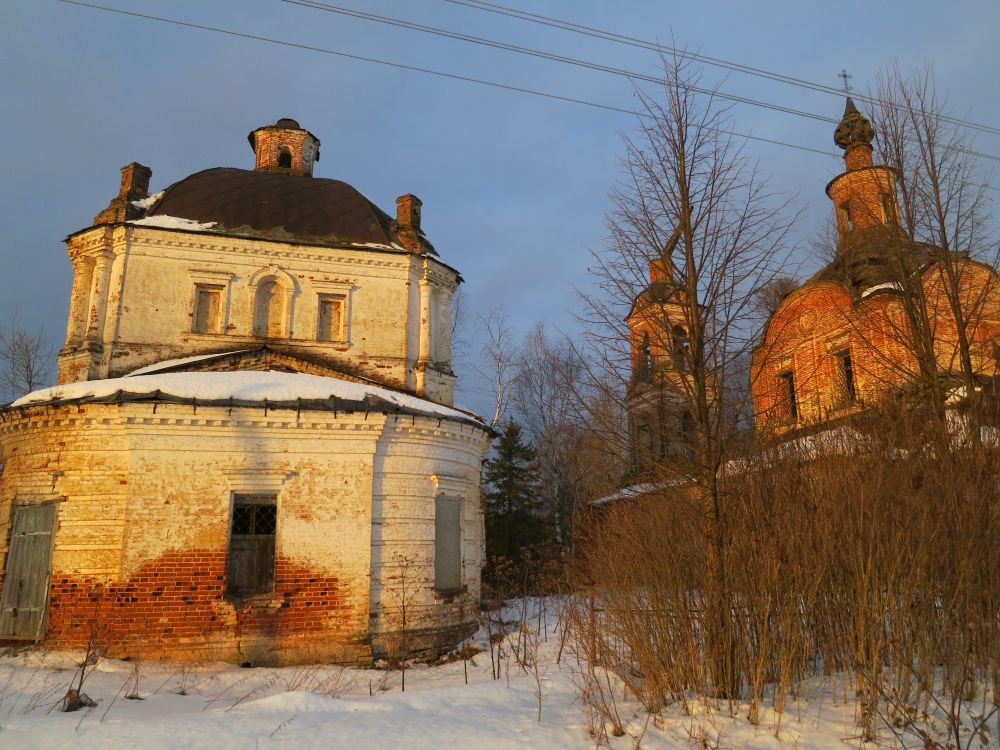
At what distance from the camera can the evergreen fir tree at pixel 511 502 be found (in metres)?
26.0

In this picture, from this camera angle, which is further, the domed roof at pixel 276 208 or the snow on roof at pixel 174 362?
the domed roof at pixel 276 208

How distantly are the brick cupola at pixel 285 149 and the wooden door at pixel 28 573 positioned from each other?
11.2m

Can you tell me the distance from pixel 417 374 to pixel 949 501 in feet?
36.7

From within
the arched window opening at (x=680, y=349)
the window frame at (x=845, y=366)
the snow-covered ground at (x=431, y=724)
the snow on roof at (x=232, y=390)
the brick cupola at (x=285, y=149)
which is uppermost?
the brick cupola at (x=285, y=149)

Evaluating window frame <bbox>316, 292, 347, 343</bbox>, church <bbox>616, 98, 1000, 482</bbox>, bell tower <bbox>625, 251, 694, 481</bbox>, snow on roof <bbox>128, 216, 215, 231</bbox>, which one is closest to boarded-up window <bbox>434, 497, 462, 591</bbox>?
church <bbox>616, 98, 1000, 482</bbox>

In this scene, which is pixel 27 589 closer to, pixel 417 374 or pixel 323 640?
pixel 323 640

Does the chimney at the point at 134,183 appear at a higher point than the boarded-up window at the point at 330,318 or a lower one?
higher

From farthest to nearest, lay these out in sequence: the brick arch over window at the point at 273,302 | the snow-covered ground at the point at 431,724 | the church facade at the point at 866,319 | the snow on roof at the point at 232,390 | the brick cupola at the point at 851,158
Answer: the brick cupola at the point at 851,158 < the brick arch over window at the point at 273,302 < the snow on roof at the point at 232,390 < the church facade at the point at 866,319 < the snow-covered ground at the point at 431,724

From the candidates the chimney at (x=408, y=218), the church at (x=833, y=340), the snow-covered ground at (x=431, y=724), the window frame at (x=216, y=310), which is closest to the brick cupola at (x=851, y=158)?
the church at (x=833, y=340)

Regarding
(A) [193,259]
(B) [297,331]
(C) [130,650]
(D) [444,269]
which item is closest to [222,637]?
(C) [130,650]

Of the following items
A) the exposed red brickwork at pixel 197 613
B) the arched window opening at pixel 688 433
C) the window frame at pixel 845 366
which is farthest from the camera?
the window frame at pixel 845 366

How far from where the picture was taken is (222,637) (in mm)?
10539

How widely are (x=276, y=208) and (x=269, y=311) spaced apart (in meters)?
2.56

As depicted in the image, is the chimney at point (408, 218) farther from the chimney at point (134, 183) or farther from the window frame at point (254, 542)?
the window frame at point (254, 542)
